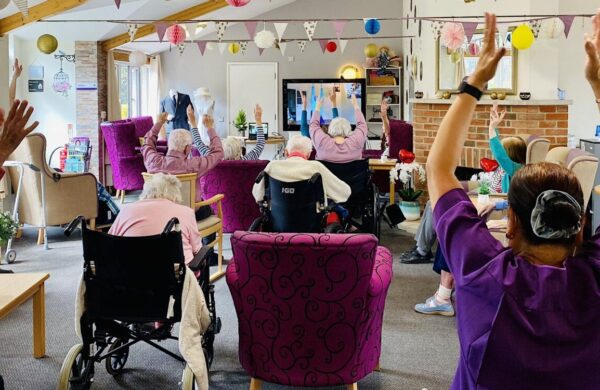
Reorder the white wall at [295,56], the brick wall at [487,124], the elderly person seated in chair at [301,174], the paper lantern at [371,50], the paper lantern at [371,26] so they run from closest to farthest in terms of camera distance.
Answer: the elderly person seated in chair at [301,174], the brick wall at [487,124], the paper lantern at [371,26], the paper lantern at [371,50], the white wall at [295,56]

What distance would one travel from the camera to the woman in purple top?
1273 millimetres

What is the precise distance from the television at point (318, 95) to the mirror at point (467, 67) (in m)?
5.17

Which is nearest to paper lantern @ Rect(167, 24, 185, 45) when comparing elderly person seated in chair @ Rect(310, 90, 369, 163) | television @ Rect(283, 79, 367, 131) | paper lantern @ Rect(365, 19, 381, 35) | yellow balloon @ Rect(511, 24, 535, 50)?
paper lantern @ Rect(365, 19, 381, 35)

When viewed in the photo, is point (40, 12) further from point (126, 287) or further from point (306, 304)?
point (306, 304)

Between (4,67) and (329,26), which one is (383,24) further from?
(4,67)

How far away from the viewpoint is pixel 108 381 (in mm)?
3334


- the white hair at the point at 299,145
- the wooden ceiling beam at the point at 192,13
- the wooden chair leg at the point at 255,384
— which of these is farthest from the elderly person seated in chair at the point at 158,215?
the wooden ceiling beam at the point at 192,13

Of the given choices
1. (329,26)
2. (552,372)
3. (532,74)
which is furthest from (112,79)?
(552,372)

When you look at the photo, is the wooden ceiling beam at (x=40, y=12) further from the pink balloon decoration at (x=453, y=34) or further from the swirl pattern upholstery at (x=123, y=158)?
the pink balloon decoration at (x=453, y=34)

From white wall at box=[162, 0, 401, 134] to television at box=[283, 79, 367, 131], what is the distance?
19 cm

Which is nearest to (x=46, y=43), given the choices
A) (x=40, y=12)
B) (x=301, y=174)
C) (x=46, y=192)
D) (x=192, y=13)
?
(x=40, y=12)

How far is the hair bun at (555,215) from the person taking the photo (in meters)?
1.29

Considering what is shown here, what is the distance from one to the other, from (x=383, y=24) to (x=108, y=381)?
1098cm

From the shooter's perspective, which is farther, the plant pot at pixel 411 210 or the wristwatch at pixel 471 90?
the plant pot at pixel 411 210
